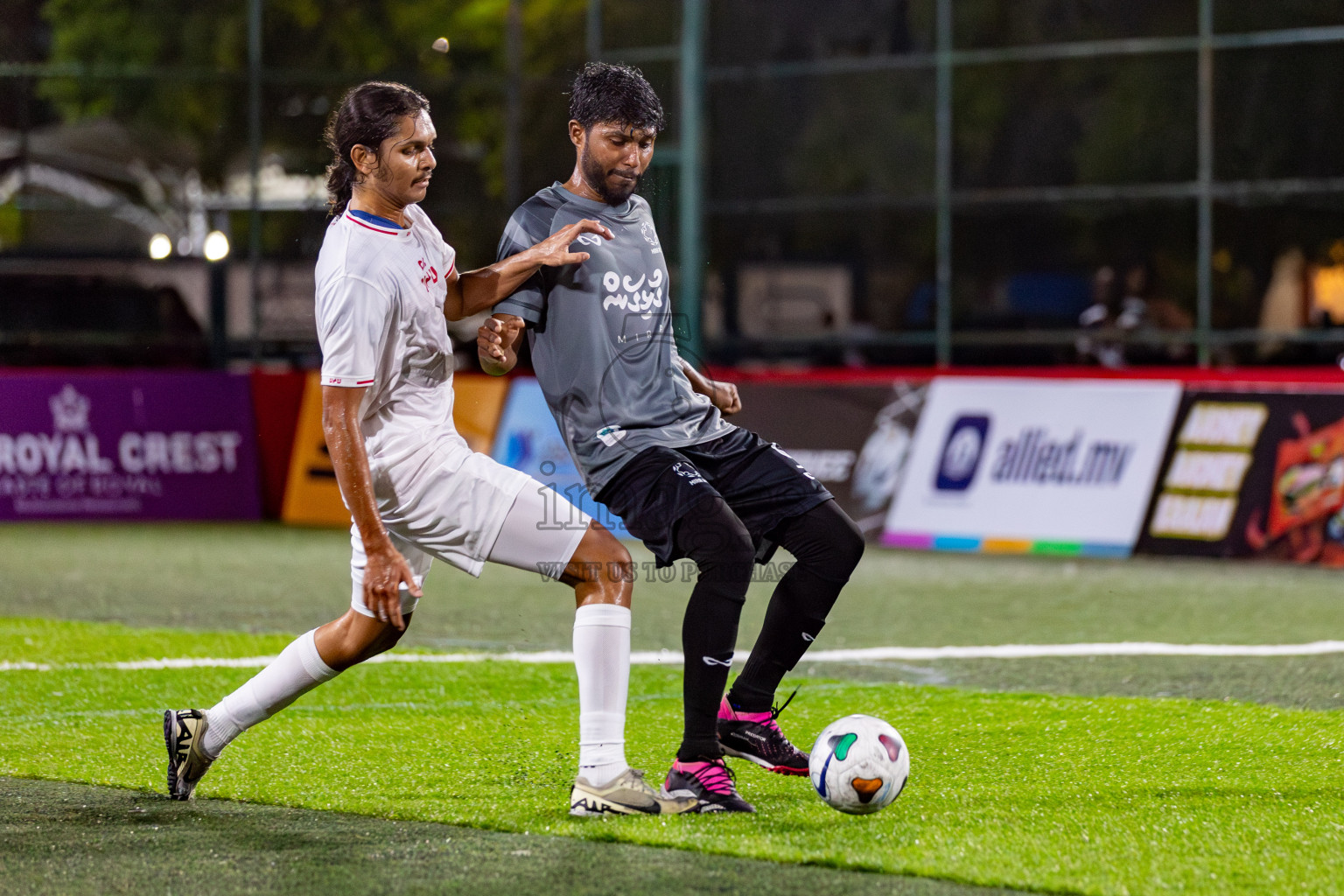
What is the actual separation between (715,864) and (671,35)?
17.2m

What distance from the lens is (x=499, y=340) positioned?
524 centimetres

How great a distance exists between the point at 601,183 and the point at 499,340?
57 cm

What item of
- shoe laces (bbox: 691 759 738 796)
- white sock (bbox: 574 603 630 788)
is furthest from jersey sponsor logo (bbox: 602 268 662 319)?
shoe laces (bbox: 691 759 738 796)

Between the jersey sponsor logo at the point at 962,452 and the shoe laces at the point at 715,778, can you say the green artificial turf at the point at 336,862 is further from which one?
the jersey sponsor logo at the point at 962,452

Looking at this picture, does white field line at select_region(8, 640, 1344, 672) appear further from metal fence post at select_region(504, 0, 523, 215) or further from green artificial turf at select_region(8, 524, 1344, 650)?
metal fence post at select_region(504, 0, 523, 215)

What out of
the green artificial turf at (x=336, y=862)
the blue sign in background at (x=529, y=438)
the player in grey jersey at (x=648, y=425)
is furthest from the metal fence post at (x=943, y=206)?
the green artificial turf at (x=336, y=862)

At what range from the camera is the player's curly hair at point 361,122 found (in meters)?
5.12

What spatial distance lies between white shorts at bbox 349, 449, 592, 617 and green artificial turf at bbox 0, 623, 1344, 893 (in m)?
0.74

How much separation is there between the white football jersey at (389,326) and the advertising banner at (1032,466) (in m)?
8.13

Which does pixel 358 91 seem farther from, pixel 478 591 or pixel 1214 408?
pixel 1214 408

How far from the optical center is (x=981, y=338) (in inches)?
769

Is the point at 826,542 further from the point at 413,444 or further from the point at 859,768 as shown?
the point at 413,444

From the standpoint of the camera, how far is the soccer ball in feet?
16.5

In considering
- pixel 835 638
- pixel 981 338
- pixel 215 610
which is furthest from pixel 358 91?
pixel 981 338
